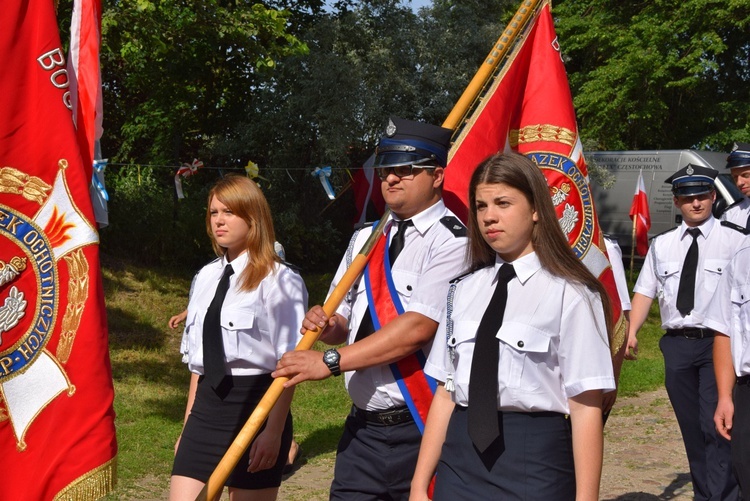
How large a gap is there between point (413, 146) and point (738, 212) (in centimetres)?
448

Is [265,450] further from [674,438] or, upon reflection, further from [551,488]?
[674,438]

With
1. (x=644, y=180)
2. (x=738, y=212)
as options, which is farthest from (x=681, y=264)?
(x=644, y=180)

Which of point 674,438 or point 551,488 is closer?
point 551,488

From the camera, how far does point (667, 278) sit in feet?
23.6

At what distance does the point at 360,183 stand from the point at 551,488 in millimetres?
13803

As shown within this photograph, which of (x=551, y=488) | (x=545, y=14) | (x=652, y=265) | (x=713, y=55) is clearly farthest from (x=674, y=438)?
(x=713, y=55)

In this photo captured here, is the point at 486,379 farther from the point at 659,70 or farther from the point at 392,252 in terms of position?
the point at 659,70

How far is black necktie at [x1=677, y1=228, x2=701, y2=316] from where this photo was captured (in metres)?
6.83

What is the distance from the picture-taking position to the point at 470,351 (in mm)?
3287

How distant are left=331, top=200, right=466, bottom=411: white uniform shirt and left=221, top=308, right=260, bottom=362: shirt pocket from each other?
572mm

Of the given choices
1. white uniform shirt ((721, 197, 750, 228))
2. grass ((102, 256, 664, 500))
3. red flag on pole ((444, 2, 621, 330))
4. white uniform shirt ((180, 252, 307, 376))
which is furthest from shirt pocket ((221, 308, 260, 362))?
white uniform shirt ((721, 197, 750, 228))

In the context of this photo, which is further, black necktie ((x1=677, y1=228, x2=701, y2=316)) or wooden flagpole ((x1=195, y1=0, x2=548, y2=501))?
black necktie ((x1=677, y1=228, x2=701, y2=316))

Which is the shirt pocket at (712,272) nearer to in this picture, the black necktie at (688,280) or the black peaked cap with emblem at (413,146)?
the black necktie at (688,280)

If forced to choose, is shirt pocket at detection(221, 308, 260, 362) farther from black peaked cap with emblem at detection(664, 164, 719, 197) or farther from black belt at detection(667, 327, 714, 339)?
black peaked cap with emblem at detection(664, 164, 719, 197)
